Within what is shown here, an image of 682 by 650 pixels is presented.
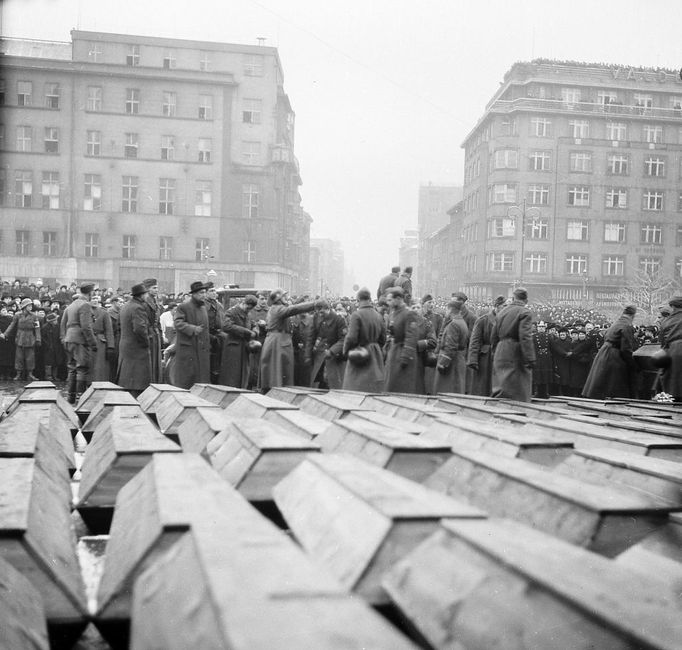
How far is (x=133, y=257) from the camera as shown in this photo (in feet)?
167

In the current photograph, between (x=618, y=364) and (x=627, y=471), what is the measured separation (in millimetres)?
11828

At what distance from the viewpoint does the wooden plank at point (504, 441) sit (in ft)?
5.15

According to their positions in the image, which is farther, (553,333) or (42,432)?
(553,333)

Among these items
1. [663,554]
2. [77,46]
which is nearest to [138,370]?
[663,554]

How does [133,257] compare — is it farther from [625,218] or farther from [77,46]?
[625,218]

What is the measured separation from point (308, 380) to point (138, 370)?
13.7ft

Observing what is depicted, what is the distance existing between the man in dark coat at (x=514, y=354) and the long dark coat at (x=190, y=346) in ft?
14.5

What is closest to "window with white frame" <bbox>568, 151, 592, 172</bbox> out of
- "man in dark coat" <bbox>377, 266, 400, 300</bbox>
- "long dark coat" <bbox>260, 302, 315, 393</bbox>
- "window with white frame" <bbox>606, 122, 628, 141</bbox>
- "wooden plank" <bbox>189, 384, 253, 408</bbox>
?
"window with white frame" <bbox>606, 122, 628, 141</bbox>

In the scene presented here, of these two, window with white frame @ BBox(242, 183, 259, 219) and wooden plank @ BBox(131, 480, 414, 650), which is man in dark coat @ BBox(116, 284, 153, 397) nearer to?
wooden plank @ BBox(131, 480, 414, 650)

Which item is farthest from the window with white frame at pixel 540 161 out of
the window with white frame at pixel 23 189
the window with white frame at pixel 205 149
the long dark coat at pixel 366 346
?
the long dark coat at pixel 366 346

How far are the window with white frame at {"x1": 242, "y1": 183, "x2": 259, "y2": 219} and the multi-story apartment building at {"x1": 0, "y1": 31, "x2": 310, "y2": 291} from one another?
3.2 inches

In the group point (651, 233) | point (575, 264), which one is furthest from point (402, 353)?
point (575, 264)

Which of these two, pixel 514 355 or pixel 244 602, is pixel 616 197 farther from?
pixel 244 602

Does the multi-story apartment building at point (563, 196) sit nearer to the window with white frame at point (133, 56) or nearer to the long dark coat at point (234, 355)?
the window with white frame at point (133, 56)
